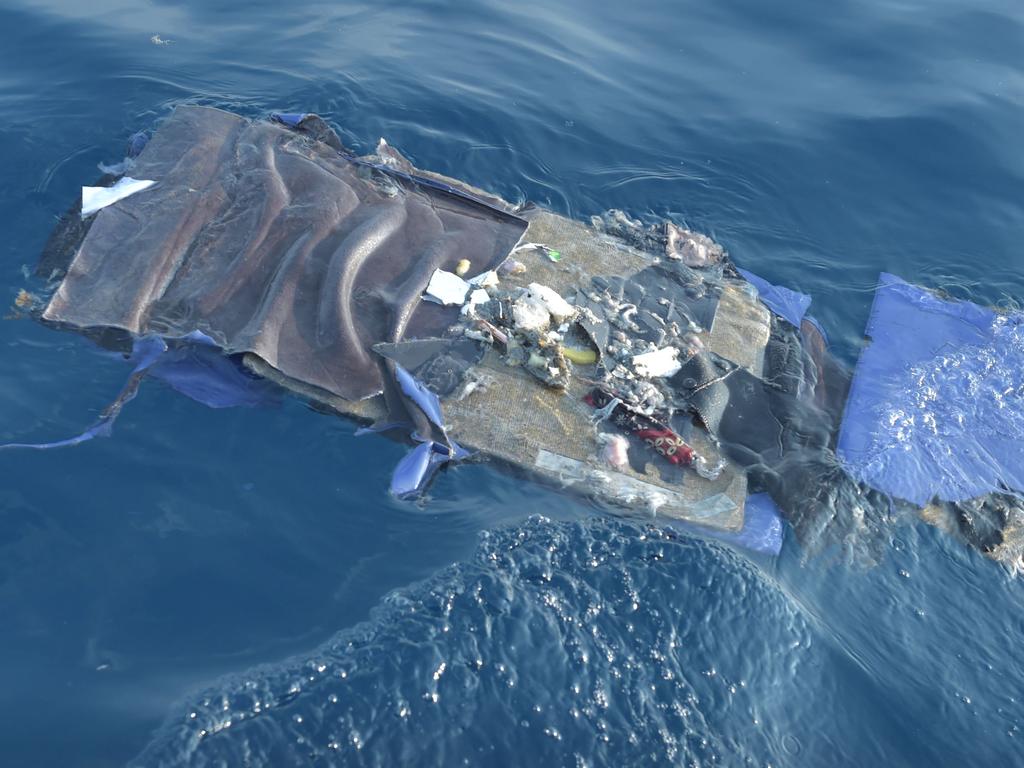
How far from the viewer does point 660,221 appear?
699 cm

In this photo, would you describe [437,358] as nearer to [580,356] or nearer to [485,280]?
[485,280]

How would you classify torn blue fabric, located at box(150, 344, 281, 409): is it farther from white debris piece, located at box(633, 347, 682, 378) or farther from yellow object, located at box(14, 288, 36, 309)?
white debris piece, located at box(633, 347, 682, 378)

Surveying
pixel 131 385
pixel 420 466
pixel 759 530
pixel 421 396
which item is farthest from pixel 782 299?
pixel 131 385

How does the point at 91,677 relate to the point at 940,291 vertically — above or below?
below

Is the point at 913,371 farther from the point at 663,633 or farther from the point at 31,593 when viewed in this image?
the point at 31,593

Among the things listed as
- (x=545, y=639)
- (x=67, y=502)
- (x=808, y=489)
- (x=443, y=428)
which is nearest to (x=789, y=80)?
(x=808, y=489)

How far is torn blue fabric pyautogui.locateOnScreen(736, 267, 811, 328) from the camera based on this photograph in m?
6.02

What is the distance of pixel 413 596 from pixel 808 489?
7.85 feet

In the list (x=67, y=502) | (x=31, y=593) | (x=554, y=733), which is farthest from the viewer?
(x=67, y=502)

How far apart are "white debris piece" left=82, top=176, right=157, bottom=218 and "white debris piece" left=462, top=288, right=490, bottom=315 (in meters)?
2.29

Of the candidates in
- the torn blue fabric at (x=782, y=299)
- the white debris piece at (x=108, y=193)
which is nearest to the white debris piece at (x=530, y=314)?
the torn blue fabric at (x=782, y=299)

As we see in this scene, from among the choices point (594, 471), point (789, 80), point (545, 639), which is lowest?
point (545, 639)

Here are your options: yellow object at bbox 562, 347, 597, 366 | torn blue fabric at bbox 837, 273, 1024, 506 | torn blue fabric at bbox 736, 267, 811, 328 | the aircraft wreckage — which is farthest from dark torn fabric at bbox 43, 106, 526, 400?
torn blue fabric at bbox 837, 273, 1024, 506

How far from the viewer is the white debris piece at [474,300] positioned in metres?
5.29
